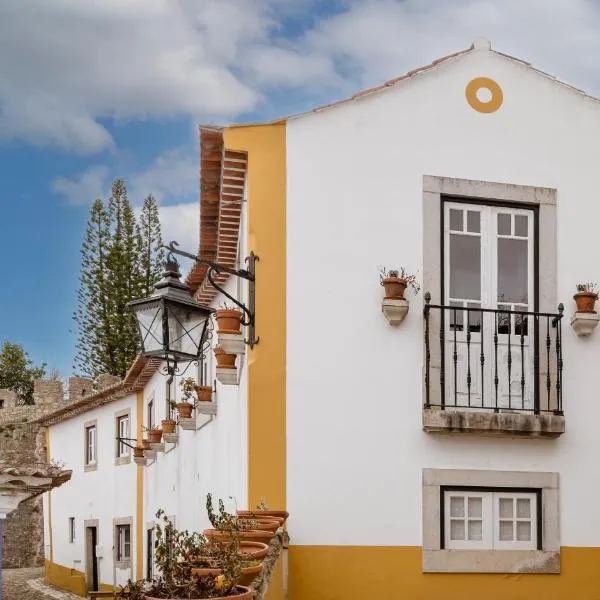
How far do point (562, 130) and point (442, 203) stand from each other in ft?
4.19

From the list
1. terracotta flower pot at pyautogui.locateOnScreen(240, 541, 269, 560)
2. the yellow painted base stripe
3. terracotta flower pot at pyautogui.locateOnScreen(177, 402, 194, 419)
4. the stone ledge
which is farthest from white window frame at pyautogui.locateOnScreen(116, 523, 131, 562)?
terracotta flower pot at pyautogui.locateOnScreen(240, 541, 269, 560)

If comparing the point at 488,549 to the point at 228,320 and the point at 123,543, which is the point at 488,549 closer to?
the point at 228,320

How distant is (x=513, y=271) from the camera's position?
29.1ft

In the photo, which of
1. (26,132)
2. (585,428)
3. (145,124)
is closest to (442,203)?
(585,428)

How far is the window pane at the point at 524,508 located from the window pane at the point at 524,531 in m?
0.06

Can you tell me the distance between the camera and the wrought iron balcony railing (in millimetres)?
8531

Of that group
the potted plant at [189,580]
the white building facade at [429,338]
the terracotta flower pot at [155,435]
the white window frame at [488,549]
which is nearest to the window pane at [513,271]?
the white building facade at [429,338]

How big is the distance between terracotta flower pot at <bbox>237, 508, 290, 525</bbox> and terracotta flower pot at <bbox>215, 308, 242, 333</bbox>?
141cm

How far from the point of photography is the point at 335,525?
27.0 feet

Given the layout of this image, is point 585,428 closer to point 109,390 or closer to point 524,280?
point 524,280

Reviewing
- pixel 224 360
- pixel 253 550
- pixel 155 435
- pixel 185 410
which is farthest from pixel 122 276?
pixel 253 550

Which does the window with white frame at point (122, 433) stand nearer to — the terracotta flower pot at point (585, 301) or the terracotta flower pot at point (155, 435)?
the terracotta flower pot at point (155, 435)

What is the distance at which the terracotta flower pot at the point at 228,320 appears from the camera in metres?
8.21

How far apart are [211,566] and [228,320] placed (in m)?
3.46
